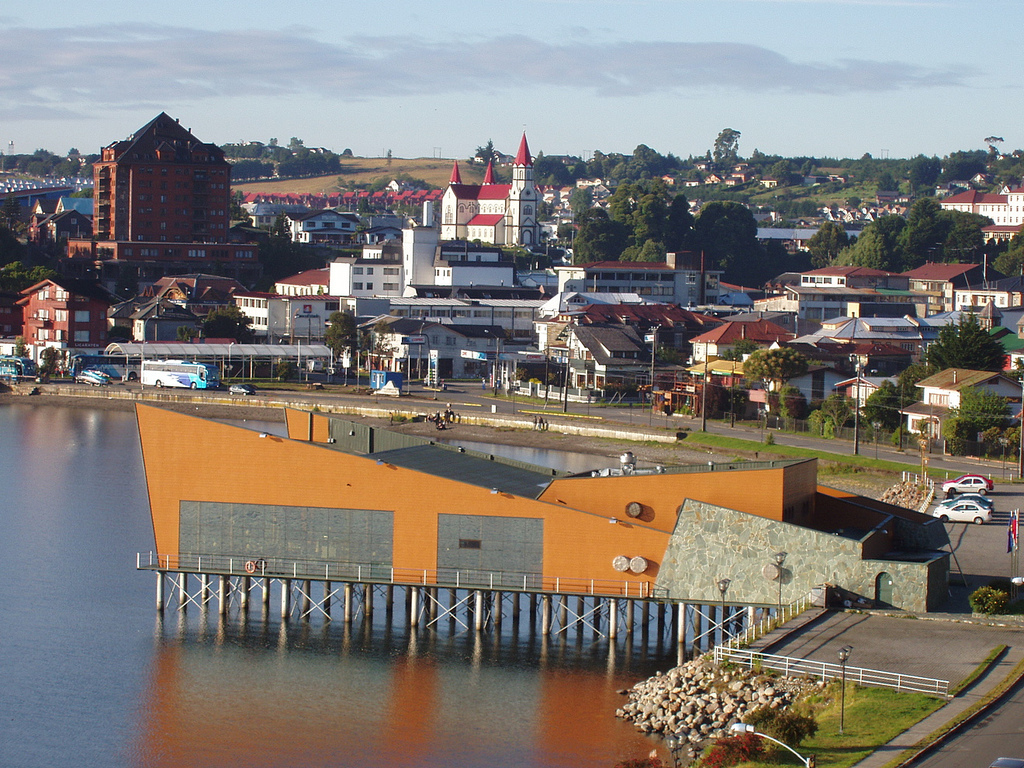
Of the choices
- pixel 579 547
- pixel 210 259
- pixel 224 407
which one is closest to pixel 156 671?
pixel 579 547

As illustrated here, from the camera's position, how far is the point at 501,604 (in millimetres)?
32438

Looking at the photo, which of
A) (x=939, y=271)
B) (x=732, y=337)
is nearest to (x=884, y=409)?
(x=732, y=337)

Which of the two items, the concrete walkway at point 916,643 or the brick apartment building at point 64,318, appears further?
the brick apartment building at point 64,318

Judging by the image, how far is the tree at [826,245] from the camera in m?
154

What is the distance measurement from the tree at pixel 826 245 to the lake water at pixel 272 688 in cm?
12470

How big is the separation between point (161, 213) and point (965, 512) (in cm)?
9460

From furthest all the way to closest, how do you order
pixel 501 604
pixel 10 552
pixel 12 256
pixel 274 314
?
pixel 12 256
pixel 274 314
pixel 10 552
pixel 501 604

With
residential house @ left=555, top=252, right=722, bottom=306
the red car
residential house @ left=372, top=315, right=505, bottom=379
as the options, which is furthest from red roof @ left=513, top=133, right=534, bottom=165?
the red car

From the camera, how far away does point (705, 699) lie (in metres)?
25.0

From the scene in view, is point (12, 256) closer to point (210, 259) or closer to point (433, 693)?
point (210, 259)

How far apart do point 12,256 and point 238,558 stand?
9813 cm

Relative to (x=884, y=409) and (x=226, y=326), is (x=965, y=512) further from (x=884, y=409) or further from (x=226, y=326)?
(x=226, y=326)

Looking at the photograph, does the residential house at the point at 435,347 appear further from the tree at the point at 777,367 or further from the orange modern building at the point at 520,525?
the orange modern building at the point at 520,525

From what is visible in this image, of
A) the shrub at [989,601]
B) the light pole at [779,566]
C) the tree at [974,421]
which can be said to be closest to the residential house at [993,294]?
the tree at [974,421]
